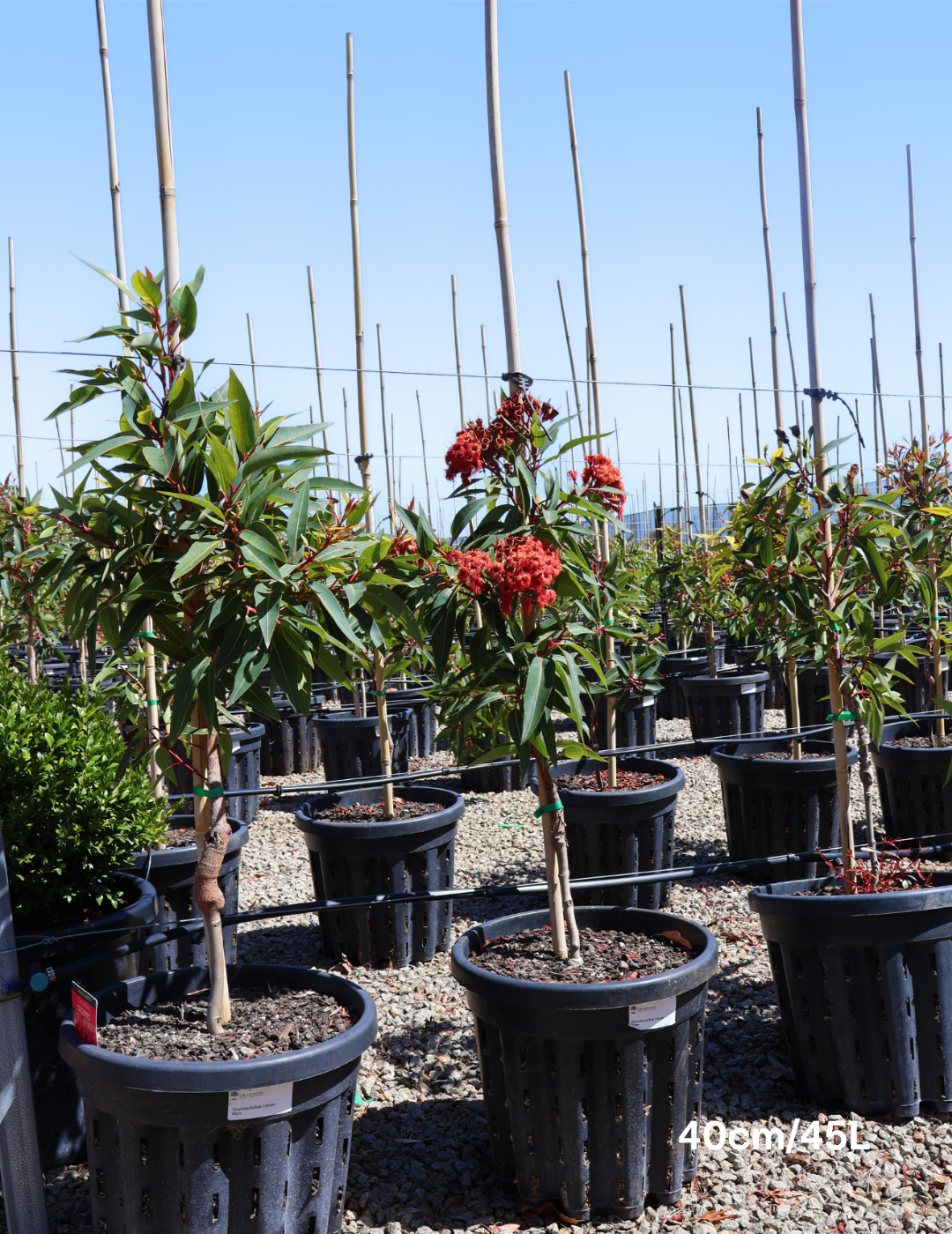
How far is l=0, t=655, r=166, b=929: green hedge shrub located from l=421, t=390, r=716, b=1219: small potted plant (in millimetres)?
1016

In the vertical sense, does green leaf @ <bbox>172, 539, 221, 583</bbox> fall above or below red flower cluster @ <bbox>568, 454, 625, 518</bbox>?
below

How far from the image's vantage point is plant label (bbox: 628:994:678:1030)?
2.00 m

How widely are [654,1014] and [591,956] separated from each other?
1.18 ft

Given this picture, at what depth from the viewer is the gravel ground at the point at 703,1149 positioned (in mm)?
2068

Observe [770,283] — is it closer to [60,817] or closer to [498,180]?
[498,180]

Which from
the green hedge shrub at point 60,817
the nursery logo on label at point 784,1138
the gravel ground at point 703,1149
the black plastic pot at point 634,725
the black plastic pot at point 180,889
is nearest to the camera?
the gravel ground at point 703,1149

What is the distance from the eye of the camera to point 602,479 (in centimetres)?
239

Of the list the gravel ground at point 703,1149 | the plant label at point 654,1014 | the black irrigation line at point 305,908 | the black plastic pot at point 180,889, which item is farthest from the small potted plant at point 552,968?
the black plastic pot at point 180,889

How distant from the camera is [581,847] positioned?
408cm

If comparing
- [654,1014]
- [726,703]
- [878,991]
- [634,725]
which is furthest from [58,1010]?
[726,703]

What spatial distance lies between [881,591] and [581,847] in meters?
1.80

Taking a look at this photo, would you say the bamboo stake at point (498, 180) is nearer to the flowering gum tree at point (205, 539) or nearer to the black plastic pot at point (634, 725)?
the flowering gum tree at point (205, 539)

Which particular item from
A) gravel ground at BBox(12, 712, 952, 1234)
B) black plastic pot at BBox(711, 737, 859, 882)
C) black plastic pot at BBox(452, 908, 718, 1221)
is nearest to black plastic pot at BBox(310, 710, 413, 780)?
gravel ground at BBox(12, 712, 952, 1234)

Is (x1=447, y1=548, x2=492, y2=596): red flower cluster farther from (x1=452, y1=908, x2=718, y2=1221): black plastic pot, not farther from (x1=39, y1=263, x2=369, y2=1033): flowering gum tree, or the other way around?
(x1=452, y1=908, x2=718, y2=1221): black plastic pot
